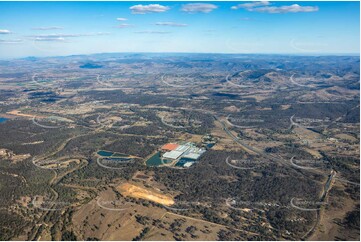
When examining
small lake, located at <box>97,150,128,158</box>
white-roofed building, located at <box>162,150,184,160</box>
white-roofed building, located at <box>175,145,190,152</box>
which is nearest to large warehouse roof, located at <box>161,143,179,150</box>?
white-roofed building, located at <box>175,145,190,152</box>

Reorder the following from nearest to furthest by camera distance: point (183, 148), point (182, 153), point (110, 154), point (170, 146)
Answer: point (182, 153), point (110, 154), point (183, 148), point (170, 146)

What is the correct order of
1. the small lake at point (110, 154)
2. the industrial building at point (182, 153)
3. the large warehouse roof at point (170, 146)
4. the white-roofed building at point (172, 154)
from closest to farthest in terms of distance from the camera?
the industrial building at point (182, 153), the white-roofed building at point (172, 154), the small lake at point (110, 154), the large warehouse roof at point (170, 146)

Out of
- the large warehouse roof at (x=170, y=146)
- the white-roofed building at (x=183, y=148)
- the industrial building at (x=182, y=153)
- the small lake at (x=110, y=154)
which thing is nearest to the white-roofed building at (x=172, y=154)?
the industrial building at (x=182, y=153)

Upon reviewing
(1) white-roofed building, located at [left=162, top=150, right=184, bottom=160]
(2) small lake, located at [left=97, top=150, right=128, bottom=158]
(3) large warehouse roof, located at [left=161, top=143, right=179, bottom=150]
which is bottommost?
(2) small lake, located at [left=97, top=150, right=128, bottom=158]

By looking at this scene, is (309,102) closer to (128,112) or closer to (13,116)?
(128,112)

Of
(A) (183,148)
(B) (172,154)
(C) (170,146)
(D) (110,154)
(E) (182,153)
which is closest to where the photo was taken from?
(B) (172,154)

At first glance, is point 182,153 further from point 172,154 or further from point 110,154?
point 110,154

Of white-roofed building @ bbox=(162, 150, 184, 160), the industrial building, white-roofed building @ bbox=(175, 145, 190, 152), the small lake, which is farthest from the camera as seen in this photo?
white-roofed building @ bbox=(175, 145, 190, 152)

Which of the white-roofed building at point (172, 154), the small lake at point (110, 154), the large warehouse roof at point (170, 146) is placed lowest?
the small lake at point (110, 154)

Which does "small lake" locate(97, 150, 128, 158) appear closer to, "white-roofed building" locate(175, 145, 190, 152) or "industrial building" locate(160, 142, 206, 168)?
"industrial building" locate(160, 142, 206, 168)

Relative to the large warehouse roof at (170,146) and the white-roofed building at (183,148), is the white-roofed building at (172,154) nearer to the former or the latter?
the white-roofed building at (183,148)

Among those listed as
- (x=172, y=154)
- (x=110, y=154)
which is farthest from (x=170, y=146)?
(x=110, y=154)
